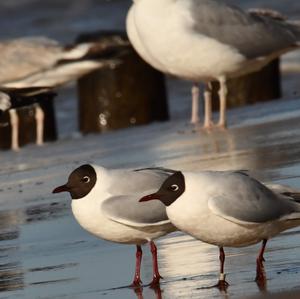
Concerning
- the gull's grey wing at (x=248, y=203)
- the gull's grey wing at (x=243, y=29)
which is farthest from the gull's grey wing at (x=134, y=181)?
the gull's grey wing at (x=243, y=29)

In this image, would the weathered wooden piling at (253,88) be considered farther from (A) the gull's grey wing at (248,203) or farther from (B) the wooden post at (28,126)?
(A) the gull's grey wing at (248,203)

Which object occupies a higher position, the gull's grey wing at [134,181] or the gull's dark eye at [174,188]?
the gull's dark eye at [174,188]

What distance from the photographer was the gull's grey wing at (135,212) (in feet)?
20.5

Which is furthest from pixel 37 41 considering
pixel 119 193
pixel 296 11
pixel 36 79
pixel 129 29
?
pixel 119 193

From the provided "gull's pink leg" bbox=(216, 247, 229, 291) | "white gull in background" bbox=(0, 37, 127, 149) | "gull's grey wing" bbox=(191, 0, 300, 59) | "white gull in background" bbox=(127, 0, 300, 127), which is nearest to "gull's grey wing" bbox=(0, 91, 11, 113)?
"white gull in background" bbox=(127, 0, 300, 127)

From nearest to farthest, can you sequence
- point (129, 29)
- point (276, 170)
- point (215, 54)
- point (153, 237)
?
1. point (153, 237)
2. point (276, 170)
3. point (215, 54)
4. point (129, 29)

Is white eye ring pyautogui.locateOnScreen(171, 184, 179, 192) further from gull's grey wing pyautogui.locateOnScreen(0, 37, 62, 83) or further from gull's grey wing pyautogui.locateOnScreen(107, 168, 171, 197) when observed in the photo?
gull's grey wing pyautogui.locateOnScreen(0, 37, 62, 83)

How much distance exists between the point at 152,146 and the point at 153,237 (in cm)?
490

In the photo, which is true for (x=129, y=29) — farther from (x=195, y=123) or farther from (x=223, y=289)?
(x=223, y=289)

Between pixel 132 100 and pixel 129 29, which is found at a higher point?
pixel 129 29

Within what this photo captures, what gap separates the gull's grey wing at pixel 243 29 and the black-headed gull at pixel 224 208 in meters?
6.72

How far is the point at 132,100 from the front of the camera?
16719 millimetres

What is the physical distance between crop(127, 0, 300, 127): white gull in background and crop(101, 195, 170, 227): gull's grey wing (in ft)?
19.8

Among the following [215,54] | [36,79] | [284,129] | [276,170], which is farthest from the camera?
[36,79]
